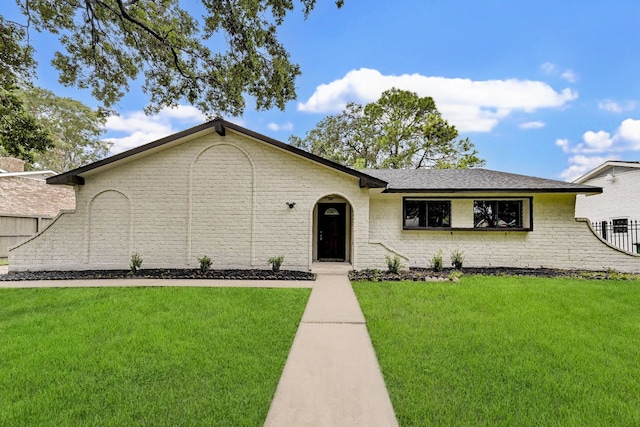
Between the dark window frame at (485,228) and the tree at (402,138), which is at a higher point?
the tree at (402,138)

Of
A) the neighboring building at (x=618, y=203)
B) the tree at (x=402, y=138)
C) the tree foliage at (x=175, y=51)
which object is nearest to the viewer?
the tree foliage at (x=175, y=51)

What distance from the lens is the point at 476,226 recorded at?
1152cm

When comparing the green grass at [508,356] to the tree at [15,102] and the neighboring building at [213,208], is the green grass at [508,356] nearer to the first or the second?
the neighboring building at [213,208]

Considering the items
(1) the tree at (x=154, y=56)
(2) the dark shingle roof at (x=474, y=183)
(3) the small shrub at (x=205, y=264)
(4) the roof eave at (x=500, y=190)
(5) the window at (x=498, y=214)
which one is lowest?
(3) the small shrub at (x=205, y=264)

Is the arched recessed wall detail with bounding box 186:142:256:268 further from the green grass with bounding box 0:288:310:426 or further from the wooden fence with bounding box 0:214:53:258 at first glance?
the wooden fence with bounding box 0:214:53:258

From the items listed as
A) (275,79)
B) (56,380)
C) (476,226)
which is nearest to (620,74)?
(476,226)

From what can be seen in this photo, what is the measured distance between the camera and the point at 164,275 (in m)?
9.34

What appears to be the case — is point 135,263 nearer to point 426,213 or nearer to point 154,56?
point 154,56

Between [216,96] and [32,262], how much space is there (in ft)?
27.6

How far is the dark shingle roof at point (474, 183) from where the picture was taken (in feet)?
35.1

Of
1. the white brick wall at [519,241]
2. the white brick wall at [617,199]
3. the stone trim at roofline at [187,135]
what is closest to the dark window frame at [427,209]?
the white brick wall at [519,241]

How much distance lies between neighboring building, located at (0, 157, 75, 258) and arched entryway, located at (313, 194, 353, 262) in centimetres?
1447

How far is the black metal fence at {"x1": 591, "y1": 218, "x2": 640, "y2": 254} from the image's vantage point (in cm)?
1414

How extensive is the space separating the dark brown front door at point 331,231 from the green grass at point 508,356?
5.93 metres
